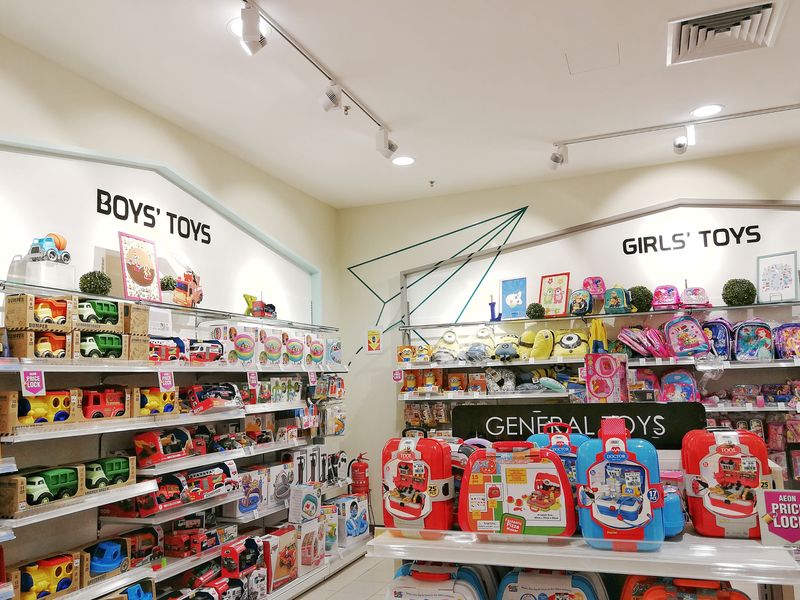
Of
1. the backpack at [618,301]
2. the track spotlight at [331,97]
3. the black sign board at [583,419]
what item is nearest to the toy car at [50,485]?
the black sign board at [583,419]

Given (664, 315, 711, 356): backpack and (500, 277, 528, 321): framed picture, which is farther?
(500, 277, 528, 321): framed picture

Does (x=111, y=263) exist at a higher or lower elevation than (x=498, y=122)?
lower

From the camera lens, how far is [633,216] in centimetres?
588

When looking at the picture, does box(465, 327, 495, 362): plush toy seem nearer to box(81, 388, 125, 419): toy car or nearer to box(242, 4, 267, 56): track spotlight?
box(81, 388, 125, 419): toy car

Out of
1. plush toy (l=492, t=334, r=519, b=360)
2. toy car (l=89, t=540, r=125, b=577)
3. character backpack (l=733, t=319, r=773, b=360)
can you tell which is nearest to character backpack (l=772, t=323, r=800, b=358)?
character backpack (l=733, t=319, r=773, b=360)

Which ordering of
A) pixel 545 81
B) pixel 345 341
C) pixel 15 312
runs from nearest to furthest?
pixel 15 312 < pixel 545 81 < pixel 345 341

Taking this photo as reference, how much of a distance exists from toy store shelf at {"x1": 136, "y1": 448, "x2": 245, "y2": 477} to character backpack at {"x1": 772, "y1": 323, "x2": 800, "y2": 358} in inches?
173

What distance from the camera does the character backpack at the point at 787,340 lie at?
4.96 m

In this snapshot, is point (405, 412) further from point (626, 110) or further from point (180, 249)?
point (626, 110)

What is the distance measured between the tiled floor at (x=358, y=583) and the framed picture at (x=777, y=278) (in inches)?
154

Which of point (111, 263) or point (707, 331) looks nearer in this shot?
point (111, 263)

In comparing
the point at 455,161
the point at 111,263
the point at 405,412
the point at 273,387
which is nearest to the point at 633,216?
the point at 455,161

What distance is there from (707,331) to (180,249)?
4381mm

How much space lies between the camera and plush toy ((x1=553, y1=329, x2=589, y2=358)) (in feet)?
18.3
